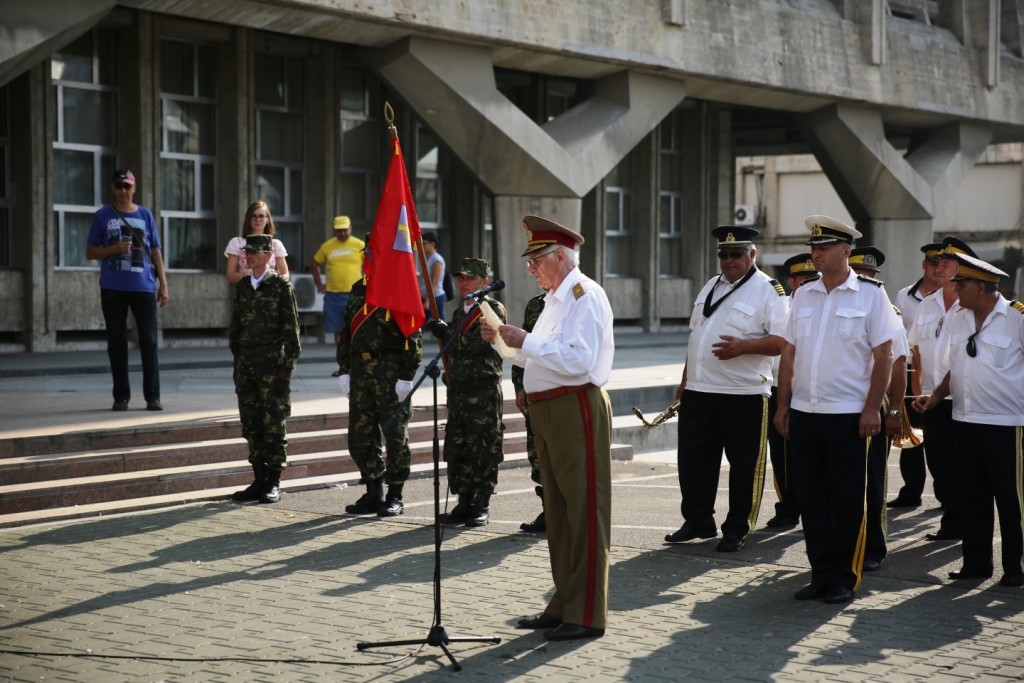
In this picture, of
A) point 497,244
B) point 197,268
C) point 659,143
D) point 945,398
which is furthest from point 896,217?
point 945,398

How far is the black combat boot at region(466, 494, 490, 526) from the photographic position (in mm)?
9164

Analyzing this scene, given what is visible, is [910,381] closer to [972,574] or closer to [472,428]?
[972,574]

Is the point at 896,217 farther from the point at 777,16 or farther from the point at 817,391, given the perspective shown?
the point at 817,391

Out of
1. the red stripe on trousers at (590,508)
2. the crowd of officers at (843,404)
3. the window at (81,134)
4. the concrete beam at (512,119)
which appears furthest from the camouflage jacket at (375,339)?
the window at (81,134)

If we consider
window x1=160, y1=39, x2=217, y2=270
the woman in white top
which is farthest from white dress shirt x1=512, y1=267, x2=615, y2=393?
window x1=160, y1=39, x2=217, y2=270

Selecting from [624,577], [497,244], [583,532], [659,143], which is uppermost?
[659,143]

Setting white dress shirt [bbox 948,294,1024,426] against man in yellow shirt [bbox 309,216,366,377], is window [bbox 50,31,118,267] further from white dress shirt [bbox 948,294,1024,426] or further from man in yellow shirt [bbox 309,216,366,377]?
white dress shirt [bbox 948,294,1024,426]

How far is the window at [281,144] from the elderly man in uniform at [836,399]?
15.4 m

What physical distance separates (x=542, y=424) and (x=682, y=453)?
2.54 m

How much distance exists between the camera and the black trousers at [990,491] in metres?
7.42

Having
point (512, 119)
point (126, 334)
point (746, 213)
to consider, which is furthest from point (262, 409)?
point (746, 213)

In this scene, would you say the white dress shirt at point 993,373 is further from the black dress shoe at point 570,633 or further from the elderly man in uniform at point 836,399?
the black dress shoe at point 570,633

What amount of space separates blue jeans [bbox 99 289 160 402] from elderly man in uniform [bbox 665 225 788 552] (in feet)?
17.5

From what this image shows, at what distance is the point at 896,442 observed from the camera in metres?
8.77
